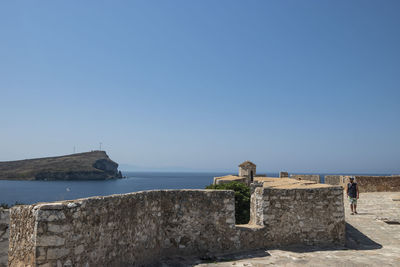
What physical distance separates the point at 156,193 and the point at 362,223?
864 cm

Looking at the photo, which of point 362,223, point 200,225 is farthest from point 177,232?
point 362,223

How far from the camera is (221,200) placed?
7664 millimetres

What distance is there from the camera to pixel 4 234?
5.89 metres

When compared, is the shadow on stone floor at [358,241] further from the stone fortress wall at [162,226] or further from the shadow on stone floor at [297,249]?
the stone fortress wall at [162,226]

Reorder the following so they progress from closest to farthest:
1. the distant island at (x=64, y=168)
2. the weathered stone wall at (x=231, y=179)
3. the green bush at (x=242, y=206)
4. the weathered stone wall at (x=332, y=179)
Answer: the green bush at (x=242, y=206)
the weathered stone wall at (x=332, y=179)
the weathered stone wall at (x=231, y=179)
the distant island at (x=64, y=168)

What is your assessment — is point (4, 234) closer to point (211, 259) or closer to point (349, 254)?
point (211, 259)

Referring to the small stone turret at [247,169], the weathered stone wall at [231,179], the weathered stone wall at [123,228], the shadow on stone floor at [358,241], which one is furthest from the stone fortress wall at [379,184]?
the weathered stone wall at [123,228]

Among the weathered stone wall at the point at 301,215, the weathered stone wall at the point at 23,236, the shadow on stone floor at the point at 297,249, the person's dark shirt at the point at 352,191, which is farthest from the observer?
the person's dark shirt at the point at 352,191

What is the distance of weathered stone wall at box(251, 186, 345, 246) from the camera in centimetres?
827

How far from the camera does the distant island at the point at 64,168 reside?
160125 millimetres

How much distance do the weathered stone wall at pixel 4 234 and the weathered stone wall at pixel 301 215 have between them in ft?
20.0

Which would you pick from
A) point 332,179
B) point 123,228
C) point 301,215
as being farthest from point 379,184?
point 123,228

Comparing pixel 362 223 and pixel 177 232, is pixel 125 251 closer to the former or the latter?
pixel 177 232

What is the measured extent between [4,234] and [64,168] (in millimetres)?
177423
